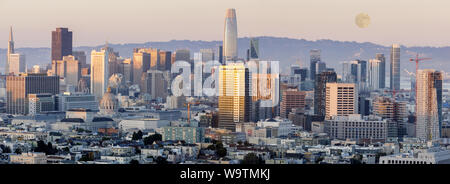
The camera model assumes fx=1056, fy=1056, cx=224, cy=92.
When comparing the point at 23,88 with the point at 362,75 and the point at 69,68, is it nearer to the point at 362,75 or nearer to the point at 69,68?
the point at 69,68

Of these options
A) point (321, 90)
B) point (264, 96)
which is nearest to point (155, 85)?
point (264, 96)

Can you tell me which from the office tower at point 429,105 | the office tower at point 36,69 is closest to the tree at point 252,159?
the office tower at point 429,105

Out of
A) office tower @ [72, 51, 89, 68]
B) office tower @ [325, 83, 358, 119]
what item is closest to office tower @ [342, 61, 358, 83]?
office tower @ [325, 83, 358, 119]

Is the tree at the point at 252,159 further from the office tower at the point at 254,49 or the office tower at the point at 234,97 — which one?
the office tower at the point at 254,49

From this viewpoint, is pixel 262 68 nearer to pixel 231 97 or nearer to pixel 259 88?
pixel 259 88

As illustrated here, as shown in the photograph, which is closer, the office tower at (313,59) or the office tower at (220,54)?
the office tower at (313,59)

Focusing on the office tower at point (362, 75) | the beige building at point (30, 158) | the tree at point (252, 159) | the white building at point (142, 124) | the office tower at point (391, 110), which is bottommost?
the white building at point (142, 124)

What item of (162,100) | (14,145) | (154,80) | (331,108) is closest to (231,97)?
(331,108)
